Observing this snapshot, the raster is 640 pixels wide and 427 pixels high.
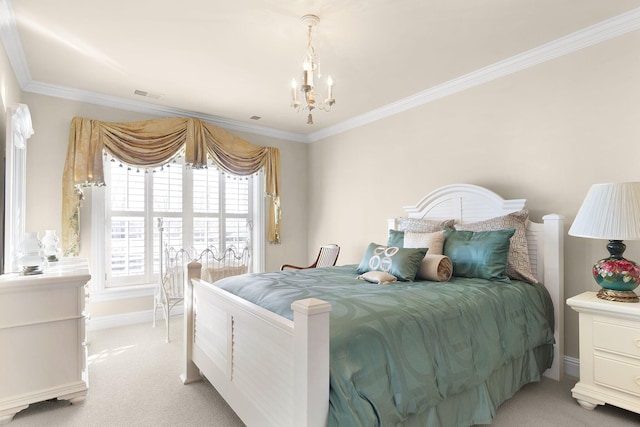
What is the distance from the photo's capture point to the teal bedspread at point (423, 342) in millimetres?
1438

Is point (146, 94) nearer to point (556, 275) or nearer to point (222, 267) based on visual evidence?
point (222, 267)

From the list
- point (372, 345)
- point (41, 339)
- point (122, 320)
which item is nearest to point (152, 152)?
point (122, 320)

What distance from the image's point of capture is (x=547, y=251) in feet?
8.83

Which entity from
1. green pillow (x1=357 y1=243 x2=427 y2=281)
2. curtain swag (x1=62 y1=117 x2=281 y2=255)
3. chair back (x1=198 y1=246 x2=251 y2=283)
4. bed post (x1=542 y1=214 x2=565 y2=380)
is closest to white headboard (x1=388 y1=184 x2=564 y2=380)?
bed post (x1=542 y1=214 x2=565 y2=380)

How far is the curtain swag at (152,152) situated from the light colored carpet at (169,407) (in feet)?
5.94

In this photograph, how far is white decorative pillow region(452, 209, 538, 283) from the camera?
2.65 metres

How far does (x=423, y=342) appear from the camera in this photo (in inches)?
66.5

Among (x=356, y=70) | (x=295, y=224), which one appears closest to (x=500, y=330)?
(x=356, y=70)

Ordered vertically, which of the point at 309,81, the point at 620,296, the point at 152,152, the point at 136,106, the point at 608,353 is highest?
the point at 136,106

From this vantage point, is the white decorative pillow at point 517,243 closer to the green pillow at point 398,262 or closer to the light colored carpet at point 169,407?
the green pillow at point 398,262

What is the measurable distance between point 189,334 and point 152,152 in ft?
8.02

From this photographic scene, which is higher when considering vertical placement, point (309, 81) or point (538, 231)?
point (309, 81)

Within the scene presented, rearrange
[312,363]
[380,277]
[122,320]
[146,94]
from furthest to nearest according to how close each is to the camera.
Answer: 1. [122,320]
2. [146,94]
3. [380,277]
4. [312,363]

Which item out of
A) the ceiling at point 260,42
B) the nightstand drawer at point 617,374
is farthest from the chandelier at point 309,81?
the nightstand drawer at point 617,374
